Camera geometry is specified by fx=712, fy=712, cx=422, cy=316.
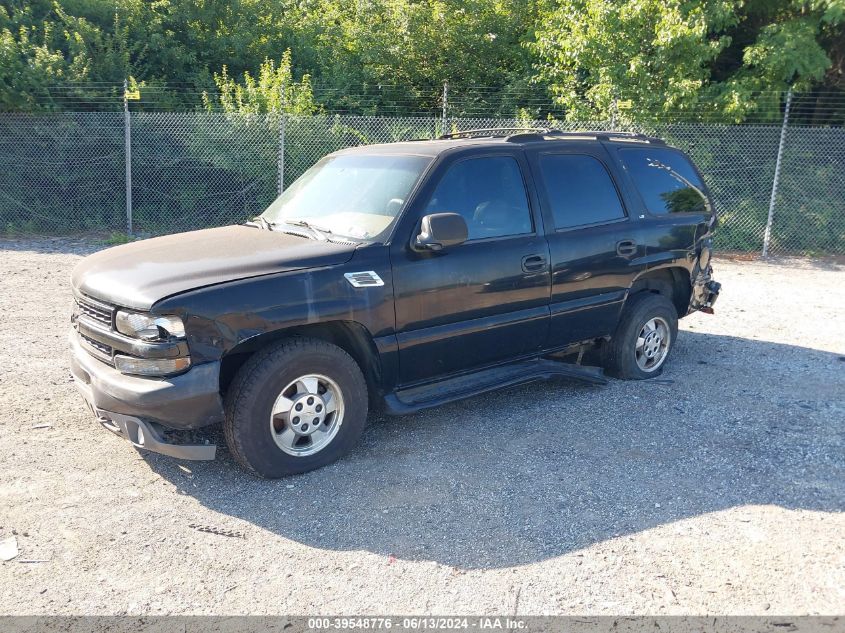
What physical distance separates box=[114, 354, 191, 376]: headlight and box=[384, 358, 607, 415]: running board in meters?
1.32

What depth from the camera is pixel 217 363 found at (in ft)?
12.8

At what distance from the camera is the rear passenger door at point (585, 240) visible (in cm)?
533

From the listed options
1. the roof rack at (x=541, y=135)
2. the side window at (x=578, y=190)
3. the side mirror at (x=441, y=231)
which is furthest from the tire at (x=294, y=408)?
the roof rack at (x=541, y=135)

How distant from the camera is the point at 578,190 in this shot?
219 inches

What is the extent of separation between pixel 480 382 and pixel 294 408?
1.40 metres

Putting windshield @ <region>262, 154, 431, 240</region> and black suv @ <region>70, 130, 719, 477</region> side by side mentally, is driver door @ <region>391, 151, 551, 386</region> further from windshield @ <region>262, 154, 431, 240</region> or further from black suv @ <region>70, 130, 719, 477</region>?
windshield @ <region>262, 154, 431, 240</region>

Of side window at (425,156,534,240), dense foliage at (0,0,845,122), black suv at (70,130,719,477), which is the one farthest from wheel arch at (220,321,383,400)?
dense foliage at (0,0,845,122)

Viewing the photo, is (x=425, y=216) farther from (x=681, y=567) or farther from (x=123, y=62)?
(x=123, y=62)

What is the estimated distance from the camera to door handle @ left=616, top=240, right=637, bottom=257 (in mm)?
5688

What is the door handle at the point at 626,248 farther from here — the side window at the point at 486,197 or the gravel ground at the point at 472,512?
the gravel ground at the point at 472,512

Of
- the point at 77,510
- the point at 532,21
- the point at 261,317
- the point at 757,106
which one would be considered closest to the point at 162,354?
the point at 261,317

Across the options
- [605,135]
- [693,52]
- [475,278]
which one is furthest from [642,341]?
[693,52]

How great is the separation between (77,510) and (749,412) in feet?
15.4

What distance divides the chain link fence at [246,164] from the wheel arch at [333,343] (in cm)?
886
